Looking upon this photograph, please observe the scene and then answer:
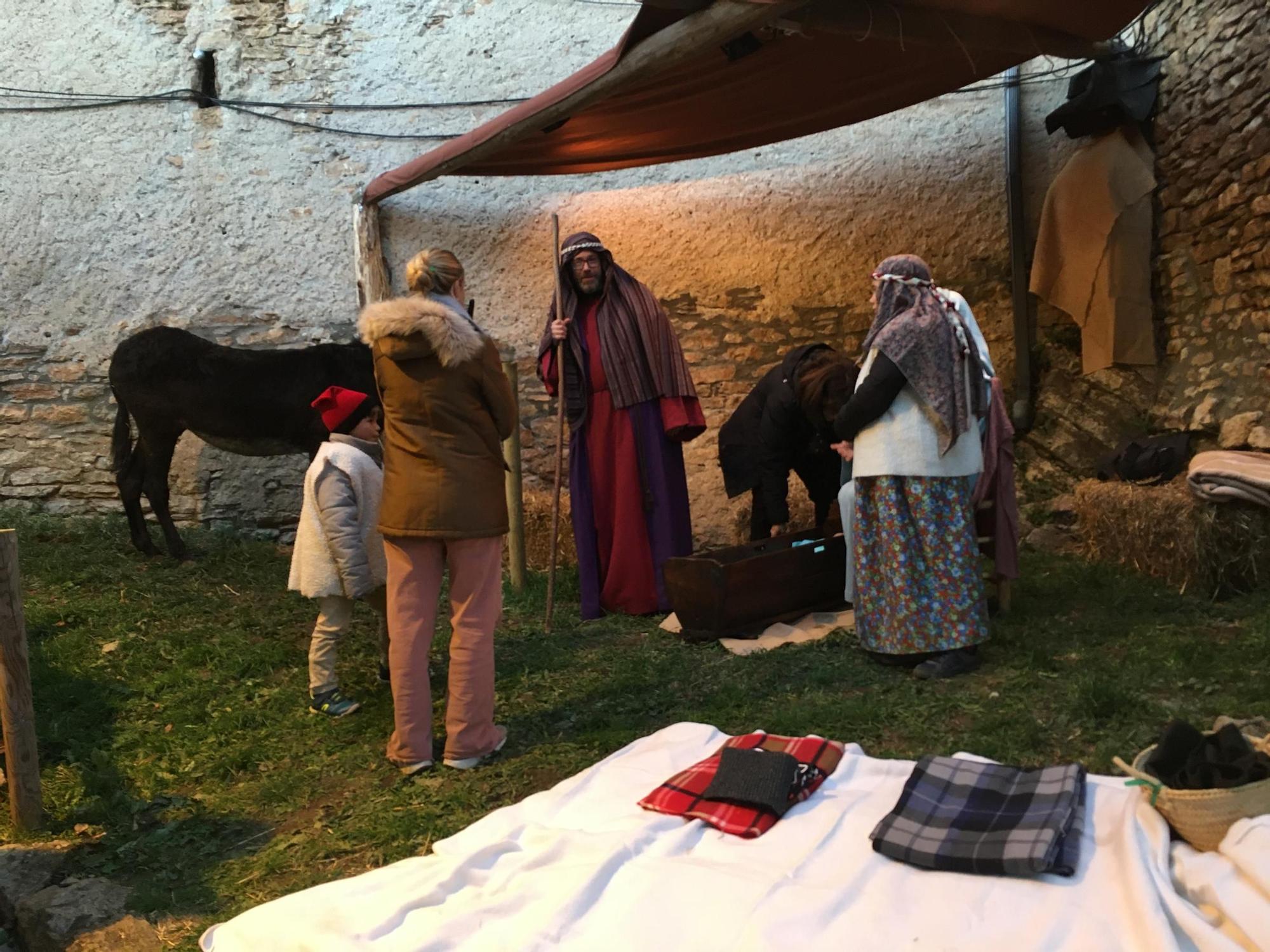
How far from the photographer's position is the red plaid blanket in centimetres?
249

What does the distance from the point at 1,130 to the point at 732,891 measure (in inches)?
286

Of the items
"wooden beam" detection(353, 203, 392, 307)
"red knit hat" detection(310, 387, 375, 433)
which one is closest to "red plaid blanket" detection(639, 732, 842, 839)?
"red knit hat" detection(310, 387, 375, 433)

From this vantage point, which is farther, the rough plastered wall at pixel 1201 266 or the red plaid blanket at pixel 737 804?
the rough plastered wall at pixel 1201 266

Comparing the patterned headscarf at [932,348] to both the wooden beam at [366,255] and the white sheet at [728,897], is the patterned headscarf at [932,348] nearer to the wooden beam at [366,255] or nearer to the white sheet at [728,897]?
the white sheet at [728,897]

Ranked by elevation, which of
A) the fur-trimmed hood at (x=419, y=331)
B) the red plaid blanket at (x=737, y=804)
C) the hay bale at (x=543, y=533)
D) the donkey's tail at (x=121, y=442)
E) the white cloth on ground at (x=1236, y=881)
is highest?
the fur-trimmed hood at (x=419, y=331)

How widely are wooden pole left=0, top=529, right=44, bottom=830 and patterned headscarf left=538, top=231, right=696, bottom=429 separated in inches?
108

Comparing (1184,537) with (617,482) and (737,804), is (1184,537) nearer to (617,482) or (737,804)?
(617,482)

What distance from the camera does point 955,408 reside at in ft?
12.3

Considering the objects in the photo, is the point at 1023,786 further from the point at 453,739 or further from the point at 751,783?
the point at 453,739

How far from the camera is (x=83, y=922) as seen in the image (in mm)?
2484

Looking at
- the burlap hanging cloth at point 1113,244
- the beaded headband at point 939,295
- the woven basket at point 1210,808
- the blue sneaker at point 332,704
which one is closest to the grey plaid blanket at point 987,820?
the woven basket at point 1210,808

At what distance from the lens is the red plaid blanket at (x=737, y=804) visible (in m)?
2.49

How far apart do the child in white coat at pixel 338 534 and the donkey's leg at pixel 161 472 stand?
2469 millimetres

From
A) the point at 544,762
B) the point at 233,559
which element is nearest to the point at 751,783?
the point at 544,762
